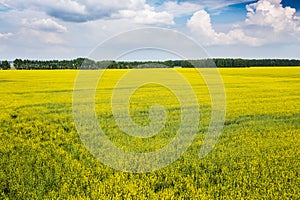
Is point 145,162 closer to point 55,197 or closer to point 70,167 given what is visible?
point 70,167

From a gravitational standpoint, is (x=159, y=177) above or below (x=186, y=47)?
below

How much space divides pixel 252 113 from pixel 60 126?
30.4 ft

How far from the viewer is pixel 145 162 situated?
26.7 feet

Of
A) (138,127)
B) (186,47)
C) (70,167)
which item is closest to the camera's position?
(70,167)

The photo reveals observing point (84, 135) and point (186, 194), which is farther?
point (84, 135)

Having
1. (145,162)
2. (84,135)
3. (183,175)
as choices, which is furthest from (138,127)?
(183,175)

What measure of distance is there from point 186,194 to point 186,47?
154 inches

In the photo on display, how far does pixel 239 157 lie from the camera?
8656mm

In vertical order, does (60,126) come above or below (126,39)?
below

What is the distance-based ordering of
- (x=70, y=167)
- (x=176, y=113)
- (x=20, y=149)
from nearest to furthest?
(x=70, y=167)
(x=20, y=149)
(x=176, y=113)

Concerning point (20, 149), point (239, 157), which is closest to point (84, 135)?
point (20, 149)

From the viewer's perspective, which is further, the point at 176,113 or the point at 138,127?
the point at 176,113

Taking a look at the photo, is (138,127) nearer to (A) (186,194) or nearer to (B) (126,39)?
(B) (126,39)

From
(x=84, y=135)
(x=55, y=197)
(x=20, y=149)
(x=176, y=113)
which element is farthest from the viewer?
(x=176, y=113)
